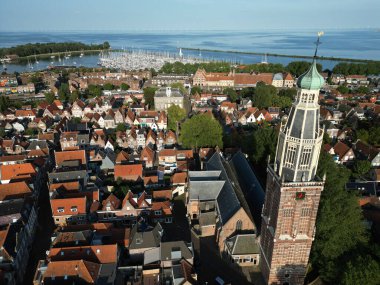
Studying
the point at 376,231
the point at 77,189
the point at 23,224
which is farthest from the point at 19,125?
the point at 376,231

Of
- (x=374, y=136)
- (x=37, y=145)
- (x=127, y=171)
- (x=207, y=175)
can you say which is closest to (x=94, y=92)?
(x=37, y=145)

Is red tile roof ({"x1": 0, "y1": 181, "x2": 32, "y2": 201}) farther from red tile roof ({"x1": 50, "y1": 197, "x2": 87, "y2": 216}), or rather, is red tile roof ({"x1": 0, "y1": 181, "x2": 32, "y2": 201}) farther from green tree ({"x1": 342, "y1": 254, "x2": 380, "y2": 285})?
green tree ({"x1": 342, "y1": 254, "x2": 380, "y2": 285})

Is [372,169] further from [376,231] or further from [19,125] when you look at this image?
[19,125]

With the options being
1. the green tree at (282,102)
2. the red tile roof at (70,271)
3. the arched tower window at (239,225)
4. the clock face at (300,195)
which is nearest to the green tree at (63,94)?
the green tree at (282,102)

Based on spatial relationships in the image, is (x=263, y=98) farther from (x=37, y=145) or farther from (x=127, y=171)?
(x=37, y=145)

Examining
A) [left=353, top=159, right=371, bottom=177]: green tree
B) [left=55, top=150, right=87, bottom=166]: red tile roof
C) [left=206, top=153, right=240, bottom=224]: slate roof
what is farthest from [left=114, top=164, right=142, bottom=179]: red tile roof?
[left=353, top=159, right=371, bottom=177]: green tree
